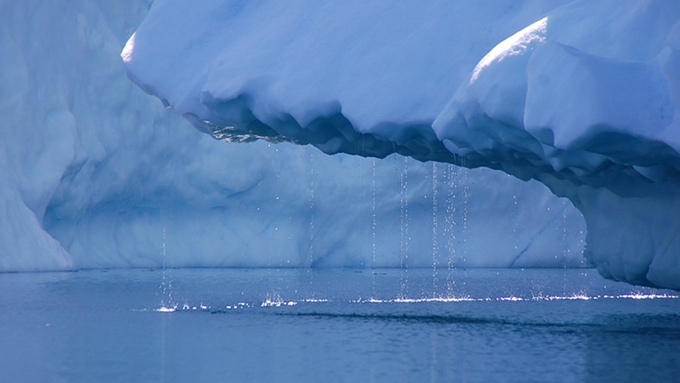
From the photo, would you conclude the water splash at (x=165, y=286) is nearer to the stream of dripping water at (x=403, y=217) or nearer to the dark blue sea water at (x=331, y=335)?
the dark blue sea water at (x=331, y=335)

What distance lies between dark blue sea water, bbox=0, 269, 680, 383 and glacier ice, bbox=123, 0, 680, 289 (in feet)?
5.85

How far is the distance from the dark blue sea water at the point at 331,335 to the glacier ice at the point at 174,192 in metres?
5.76

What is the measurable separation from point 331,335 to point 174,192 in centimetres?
1930

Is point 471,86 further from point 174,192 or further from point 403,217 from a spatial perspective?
point 403,217

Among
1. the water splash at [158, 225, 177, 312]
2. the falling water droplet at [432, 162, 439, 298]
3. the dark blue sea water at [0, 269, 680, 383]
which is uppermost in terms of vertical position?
the falling water droplet at [432, 162, 439, 298]

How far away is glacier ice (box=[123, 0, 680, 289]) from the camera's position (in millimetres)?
8891

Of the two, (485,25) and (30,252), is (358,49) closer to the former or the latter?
(485,25)

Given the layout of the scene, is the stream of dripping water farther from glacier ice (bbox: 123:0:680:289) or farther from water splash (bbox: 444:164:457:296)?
glacier ice (bbox: 123:0:680:289)

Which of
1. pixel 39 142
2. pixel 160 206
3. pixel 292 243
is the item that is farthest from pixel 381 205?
pixel 39 142

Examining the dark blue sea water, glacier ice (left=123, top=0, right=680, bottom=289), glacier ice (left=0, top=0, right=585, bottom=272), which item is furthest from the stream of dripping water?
glacier ice (left=123, top=0, right=680, bottom=289)

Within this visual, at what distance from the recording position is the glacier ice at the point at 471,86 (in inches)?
350

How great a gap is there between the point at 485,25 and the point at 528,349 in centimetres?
395

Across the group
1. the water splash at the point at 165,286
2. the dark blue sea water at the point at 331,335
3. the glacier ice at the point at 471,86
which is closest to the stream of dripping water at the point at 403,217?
the water splash at the point at 165,286

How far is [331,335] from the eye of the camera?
11.5 meters
